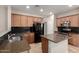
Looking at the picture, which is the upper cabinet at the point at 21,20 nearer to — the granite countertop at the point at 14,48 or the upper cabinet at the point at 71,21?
the granite countertop at the point at 14,48

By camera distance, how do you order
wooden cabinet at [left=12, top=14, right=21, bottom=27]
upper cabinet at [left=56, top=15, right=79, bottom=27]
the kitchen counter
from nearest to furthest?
the kitchen counter
wooden cabinet at [left=12, top=14, right=21, bottom=27]
upper cabinet at [left=56, top=15, right=79, bottom=27]

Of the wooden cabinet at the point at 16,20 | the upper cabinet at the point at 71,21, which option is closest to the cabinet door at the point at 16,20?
the wooden cabinet at the point at 16,20

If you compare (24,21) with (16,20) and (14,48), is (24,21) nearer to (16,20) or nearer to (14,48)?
(16,20)

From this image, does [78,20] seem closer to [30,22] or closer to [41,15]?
[41,15]

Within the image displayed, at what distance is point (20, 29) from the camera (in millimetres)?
1661

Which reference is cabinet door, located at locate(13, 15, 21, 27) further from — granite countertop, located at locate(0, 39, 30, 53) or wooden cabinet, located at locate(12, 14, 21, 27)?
granite countertop, located at locate(0, 39, 30, 53)

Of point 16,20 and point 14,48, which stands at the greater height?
point 16,20

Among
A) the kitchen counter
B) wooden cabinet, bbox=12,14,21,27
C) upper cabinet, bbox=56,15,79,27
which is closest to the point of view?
the kitchen counter

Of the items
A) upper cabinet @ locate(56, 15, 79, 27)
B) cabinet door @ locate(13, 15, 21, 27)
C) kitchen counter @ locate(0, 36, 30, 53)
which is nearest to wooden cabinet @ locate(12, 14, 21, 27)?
cabinet door @ locate(13, 15, 21, 27)

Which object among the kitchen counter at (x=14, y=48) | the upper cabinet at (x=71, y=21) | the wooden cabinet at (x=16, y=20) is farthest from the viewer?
the upper cabinet at (x=71, y=21)

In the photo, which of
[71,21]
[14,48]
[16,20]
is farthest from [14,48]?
[71,21]

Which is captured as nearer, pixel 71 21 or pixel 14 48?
pixel 14 48

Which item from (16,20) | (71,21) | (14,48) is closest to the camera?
(14,48)
